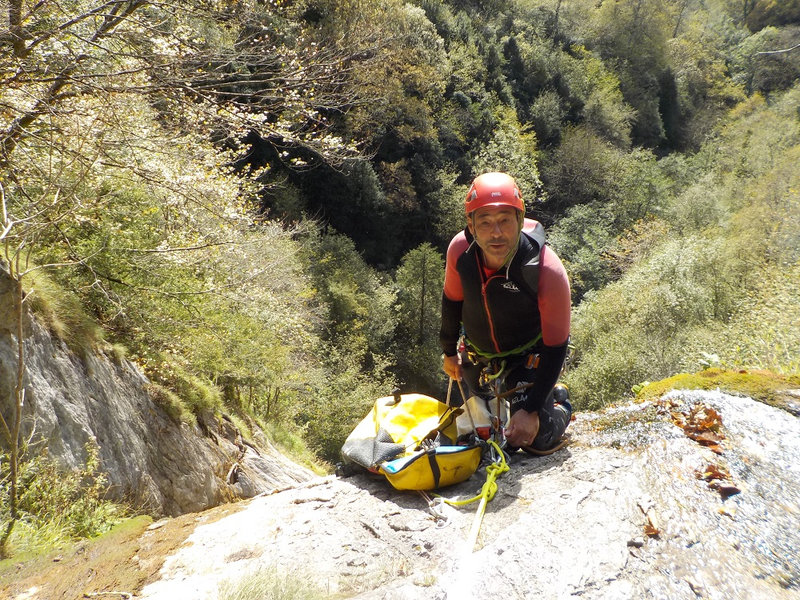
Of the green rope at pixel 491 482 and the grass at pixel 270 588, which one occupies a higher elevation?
the grass at pixel 270 588

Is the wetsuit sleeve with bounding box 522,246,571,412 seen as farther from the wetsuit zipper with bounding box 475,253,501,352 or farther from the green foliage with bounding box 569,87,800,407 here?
the green foliage with bounding box 569,87,800,407

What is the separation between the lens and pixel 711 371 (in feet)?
12.1

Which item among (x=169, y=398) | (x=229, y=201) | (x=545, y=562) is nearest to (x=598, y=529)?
(x=545, y=562)

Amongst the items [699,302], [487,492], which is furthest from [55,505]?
[699,302]

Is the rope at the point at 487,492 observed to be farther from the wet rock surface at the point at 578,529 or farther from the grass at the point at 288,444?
the grass at the point at 288,444

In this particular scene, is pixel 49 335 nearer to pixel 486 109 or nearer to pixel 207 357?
pixel 207 357

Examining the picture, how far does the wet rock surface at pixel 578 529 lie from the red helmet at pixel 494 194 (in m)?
1.66

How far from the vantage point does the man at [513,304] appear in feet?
8.77

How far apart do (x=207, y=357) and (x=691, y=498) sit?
5908mm

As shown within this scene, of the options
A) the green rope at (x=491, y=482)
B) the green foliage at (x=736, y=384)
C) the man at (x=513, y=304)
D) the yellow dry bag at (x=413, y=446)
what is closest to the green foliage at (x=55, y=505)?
the yellow dry bag at (x=413, y=446)

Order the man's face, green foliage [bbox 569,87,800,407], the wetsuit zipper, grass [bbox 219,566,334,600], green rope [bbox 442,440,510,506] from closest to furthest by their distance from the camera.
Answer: grass [bbox 219,566,334,600]
green rope [bbox 442,440,510,506]
the man's face
the wetsuit zipper
green foliage [bbox 569,87,800,407]

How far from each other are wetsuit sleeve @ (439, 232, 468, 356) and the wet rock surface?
103cm

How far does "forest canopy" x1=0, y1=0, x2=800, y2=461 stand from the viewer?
3967 millimetres

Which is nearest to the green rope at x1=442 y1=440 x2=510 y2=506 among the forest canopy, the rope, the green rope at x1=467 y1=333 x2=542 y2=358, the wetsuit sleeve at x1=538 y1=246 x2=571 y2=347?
the rope
